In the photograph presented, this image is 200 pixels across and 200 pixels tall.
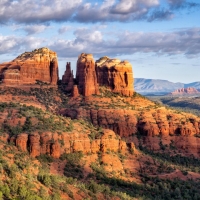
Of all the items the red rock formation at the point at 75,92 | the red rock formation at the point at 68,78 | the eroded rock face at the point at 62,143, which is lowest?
the eroded rock face at the point at 62,143

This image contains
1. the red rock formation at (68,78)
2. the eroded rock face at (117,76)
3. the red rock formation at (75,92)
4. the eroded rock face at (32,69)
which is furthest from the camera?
the eroded rock face at (117,76)

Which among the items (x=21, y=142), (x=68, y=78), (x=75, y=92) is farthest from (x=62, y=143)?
(x=68, y=78)

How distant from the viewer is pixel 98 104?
110562mm

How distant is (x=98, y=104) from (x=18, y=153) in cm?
4450

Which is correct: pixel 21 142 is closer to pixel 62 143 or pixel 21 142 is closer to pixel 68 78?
pixel 62 143

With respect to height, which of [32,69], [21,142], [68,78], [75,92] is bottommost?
[21,142]

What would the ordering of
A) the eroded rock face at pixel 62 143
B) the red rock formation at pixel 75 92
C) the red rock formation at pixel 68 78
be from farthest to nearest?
the red rock formation at pixel 68 78, the red rock formation at pixel 75 92, the eroded rock face at pixel 62 143

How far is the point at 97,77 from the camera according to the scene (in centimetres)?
12081

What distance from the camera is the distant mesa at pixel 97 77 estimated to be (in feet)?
371

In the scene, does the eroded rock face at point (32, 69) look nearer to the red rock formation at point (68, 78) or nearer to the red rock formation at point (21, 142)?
the red rock formation at point (68, 78)

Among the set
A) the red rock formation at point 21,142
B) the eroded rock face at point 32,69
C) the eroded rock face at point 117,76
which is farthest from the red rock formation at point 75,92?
the red rock formation at point 21,142

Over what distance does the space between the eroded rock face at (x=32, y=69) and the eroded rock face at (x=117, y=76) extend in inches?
458

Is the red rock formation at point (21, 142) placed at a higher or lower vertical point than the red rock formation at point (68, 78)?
lower

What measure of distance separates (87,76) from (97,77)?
8650 millimetres
